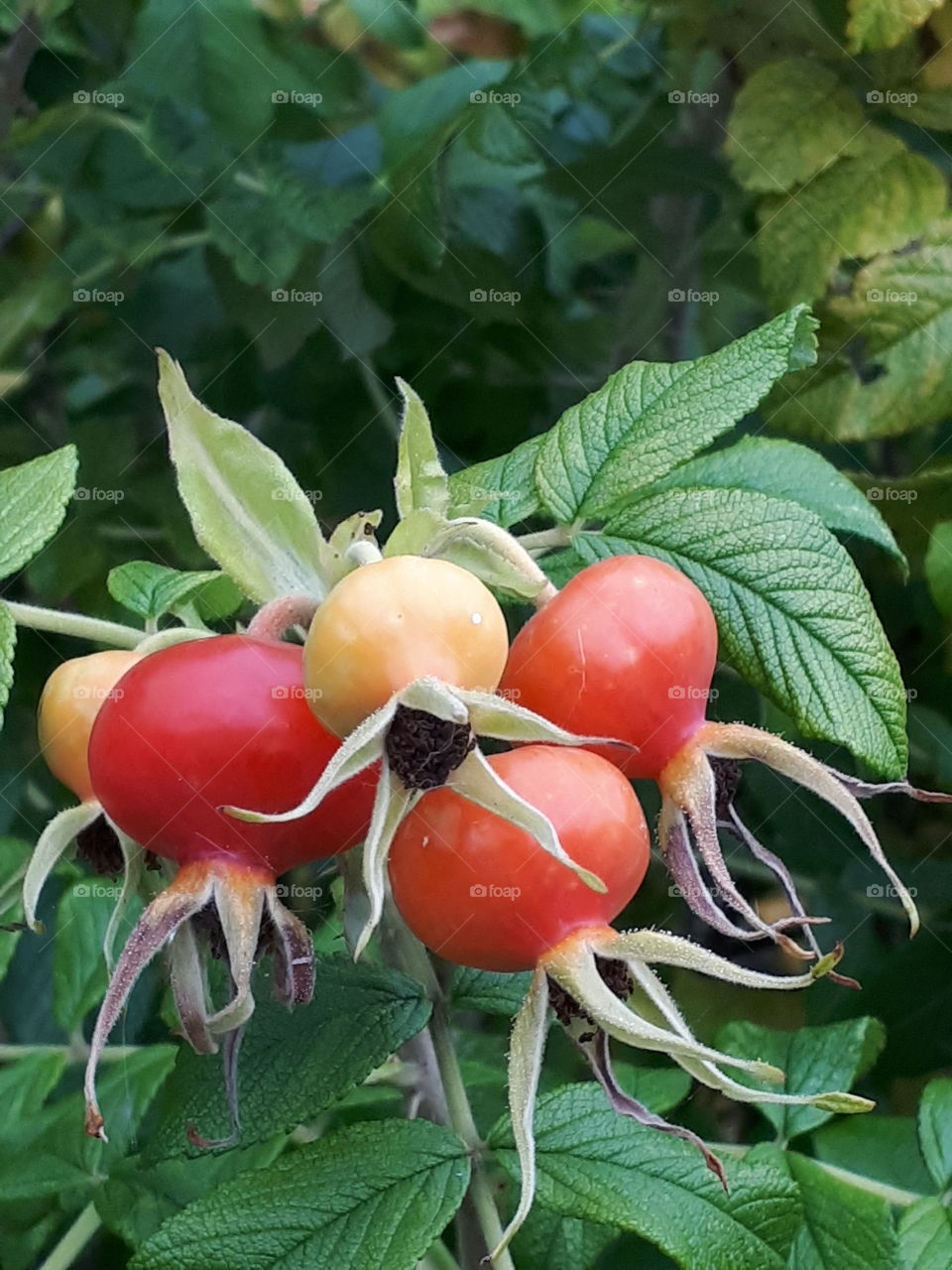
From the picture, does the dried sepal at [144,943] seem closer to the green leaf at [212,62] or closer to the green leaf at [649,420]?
the green leaf at [649,420]

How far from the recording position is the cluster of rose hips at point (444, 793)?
85 centimetres

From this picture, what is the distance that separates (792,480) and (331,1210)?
0.83 meters

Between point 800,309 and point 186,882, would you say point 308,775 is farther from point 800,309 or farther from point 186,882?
point 800,309

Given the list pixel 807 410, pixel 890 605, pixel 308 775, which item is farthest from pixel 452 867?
pixel 890 605

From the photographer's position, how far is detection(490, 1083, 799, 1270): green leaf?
104cm

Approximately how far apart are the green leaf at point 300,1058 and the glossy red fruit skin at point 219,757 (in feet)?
0.77

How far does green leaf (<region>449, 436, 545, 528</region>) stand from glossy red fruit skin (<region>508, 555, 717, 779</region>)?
27 cm

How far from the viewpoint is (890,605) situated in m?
2.16

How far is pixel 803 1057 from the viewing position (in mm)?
1497
